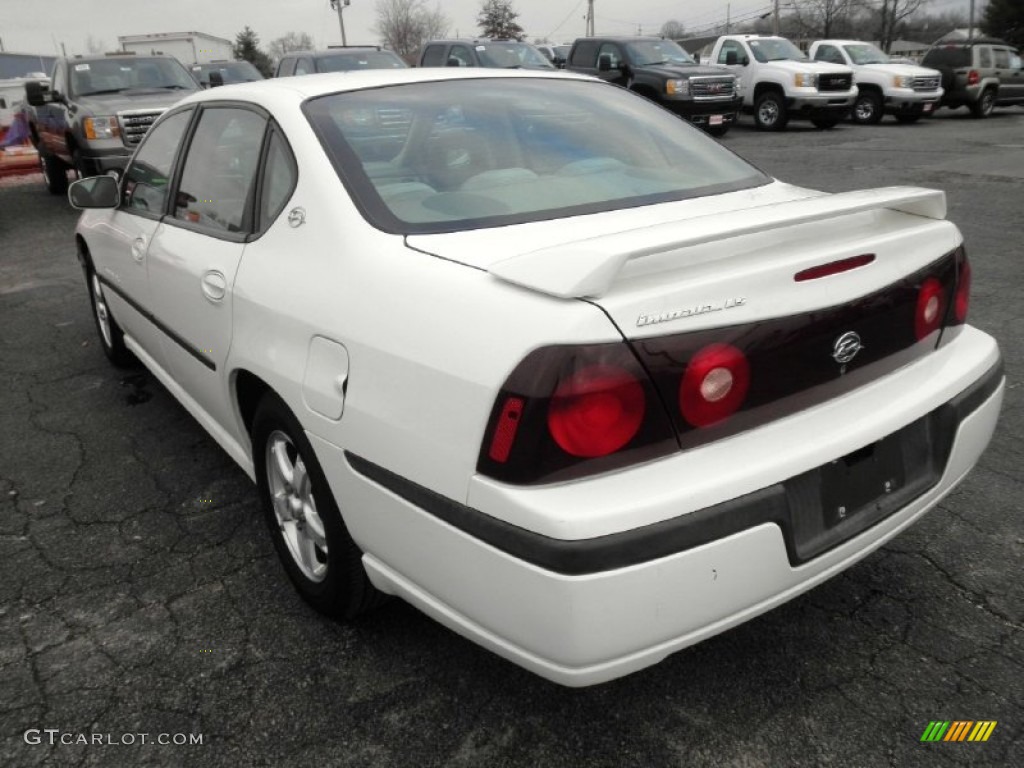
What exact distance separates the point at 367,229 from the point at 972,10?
52.0 m

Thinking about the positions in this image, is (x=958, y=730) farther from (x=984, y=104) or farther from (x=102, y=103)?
(x=984, y=104)

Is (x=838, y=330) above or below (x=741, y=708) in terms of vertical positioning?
above

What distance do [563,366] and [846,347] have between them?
2.37 feet

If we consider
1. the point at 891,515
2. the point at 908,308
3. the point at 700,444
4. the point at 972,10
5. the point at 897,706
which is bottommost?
the point at 897,706

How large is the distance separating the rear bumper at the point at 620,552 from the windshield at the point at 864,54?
64.2 ft

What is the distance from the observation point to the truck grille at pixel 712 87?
48.5 ft

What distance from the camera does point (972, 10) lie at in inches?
1727

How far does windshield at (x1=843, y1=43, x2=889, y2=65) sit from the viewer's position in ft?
61.6

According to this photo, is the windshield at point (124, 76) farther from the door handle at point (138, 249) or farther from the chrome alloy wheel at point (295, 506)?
the chrome alloy wheel at point (295, 506)

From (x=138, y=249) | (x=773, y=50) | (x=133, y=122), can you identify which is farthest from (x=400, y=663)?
(x=773, y=50)

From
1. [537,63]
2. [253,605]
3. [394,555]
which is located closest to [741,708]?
[394,555]

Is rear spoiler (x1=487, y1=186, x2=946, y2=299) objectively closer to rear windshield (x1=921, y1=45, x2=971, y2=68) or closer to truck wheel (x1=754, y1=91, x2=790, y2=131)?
truck wheel (x1=754, y1=91, x2=790, y2=131)

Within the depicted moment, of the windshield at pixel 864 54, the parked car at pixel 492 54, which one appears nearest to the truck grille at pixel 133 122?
the parked car at pixel 492 54

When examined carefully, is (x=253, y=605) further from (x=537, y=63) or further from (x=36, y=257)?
(x=537, y=63)
